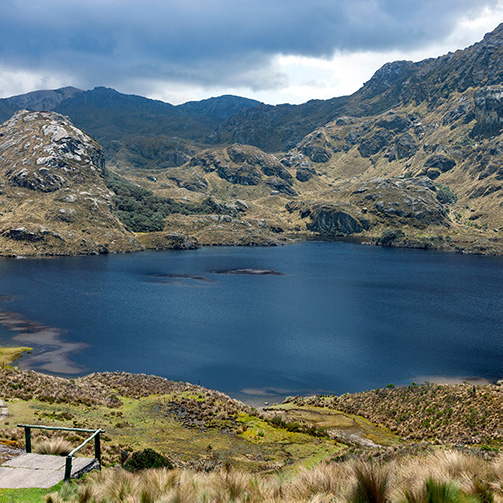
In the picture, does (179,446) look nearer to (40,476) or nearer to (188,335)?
(40,476)

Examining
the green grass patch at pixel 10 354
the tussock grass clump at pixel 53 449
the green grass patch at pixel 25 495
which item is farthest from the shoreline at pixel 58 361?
the green grass patch at pixel 25 495

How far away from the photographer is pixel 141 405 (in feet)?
139

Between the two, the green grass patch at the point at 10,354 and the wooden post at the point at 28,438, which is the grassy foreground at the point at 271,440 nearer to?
the wooden post at the point at 28,438

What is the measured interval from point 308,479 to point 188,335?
73411 millimetres

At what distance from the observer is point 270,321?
93.5 metres

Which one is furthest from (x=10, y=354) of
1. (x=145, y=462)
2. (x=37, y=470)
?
(x=37, y=470)

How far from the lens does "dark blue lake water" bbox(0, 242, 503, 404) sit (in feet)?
214

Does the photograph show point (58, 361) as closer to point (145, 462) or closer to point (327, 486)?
point (145, 462)

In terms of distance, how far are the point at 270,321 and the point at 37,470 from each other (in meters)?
80.3

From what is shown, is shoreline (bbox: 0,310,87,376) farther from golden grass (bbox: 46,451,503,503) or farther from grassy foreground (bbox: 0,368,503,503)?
golden grass (bbox: 46,451,503,503)

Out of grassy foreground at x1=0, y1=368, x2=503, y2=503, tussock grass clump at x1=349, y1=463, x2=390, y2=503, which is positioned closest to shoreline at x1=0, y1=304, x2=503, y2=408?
grassy foreground at x1=0, y1=368, x2=503, y2=503

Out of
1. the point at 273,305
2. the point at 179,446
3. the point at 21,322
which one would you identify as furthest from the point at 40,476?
the point at 273,305

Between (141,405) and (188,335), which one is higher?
(141,405)

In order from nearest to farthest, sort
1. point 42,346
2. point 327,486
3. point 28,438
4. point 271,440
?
point 327,486, point 28,438, point 271,440, point 42,346
